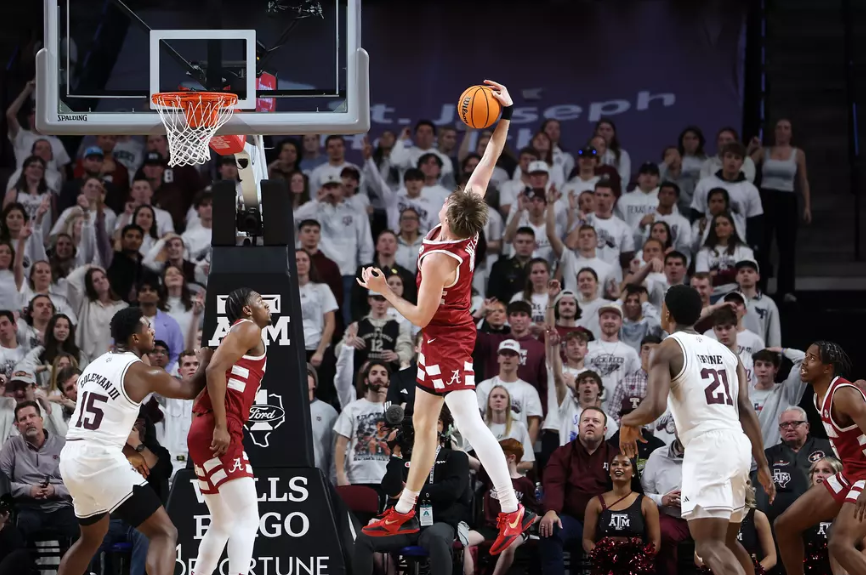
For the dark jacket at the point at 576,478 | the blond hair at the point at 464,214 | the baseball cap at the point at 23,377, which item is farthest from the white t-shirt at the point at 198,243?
the blond hair at the point at 464,214

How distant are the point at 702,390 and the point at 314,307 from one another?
16.8ft

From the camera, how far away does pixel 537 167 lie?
13.2m

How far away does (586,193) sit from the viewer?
1298 cm

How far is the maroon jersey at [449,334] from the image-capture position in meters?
7.21

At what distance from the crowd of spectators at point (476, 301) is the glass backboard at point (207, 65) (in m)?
2.88

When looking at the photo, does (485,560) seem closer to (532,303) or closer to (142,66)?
(532,303)

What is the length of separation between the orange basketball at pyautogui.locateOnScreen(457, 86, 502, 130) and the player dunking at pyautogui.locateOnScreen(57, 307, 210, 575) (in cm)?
226

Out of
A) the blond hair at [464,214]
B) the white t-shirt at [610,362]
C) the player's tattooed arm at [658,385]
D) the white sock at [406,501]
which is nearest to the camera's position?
the blond hair at [464,214]

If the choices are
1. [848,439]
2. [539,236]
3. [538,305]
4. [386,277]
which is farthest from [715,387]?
[539,236]

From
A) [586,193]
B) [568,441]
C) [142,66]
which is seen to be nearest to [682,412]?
[568,441]

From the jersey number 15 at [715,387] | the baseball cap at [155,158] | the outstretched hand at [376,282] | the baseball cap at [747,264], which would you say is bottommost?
the jersey number 15 at [715,387]

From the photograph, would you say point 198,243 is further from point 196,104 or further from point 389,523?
point 389,523

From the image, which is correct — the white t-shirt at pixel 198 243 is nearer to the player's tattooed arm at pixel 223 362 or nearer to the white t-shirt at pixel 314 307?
the white t-shirt at pixel 314 307

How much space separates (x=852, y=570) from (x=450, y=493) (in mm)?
2976
